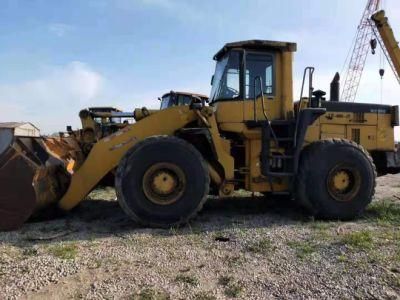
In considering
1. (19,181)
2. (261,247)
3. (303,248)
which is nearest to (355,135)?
(303,248)

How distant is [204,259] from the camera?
5.70 metres

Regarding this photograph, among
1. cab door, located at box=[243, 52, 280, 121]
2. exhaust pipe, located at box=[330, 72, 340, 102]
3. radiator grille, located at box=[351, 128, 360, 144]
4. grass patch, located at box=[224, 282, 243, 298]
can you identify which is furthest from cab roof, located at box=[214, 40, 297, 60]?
grass patch, located at box=[224, 282, 243, 298]

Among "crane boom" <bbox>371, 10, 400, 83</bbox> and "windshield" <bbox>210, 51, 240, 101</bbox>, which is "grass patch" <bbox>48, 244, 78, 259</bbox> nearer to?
"windshield" <bbox>210, 51, 240, 101</bbox>

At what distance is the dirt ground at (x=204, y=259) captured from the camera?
187 inches

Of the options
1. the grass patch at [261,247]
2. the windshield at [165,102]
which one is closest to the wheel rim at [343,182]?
the grass patch at [261,247]

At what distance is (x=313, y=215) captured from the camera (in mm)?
8180

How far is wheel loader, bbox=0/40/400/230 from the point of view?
7371 millimetres

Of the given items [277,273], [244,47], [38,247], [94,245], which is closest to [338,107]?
[244,47]

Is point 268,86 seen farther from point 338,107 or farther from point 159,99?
point 159,99

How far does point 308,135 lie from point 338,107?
35.2 inches

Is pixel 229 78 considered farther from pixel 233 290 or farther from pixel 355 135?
pixel 233 290

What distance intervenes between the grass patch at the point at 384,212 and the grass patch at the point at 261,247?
2.71m

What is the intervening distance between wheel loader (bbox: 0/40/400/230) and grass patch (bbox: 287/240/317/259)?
1742 mm

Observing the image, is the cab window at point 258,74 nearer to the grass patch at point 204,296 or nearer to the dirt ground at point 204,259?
the dirt ground at point 204,259
